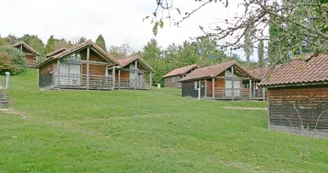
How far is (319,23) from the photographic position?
349cm

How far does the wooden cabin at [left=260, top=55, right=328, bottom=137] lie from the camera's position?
1424 centimetres

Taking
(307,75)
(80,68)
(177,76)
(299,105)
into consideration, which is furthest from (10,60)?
(307,75)

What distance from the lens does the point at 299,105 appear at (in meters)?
15.2

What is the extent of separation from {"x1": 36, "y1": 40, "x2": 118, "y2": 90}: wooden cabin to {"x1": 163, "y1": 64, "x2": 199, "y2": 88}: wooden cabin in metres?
22.0

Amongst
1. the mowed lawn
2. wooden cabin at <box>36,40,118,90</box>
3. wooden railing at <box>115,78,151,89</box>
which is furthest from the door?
the mowed lawn

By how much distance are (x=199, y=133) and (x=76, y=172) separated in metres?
6.85

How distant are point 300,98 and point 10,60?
3722cm

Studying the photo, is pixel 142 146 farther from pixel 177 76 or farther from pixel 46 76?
pixel 177 76

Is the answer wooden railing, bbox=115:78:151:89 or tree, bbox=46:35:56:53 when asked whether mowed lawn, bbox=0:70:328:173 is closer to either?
wooden railing, bbox=115:78:151:89

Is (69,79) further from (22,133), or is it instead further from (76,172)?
(76,172)

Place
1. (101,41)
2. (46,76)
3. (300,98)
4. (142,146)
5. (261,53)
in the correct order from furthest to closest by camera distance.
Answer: (101,41) → (46,76) → (300,98) → (142,146) → (261,53)

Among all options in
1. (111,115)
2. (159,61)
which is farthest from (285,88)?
(159,61)

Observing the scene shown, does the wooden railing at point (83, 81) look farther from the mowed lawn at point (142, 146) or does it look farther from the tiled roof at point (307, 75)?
the tiled roof at point (307, 75)

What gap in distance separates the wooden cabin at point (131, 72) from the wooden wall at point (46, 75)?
843cm
